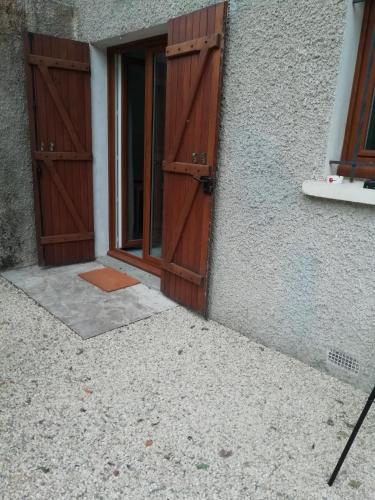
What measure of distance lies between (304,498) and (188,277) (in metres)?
1.88

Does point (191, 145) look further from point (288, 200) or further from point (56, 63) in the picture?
point (56, 63)

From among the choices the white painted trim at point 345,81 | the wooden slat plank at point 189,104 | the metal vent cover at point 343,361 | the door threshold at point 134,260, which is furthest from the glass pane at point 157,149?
the metal vent cover at point 343,361

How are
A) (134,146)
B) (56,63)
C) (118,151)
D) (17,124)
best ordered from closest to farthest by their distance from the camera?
(56,63) → (17,124) → (118,151) → (134,146)

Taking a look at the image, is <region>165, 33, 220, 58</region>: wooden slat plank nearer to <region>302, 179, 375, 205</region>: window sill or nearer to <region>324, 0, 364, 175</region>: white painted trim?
<region>324, 0, 364, 175</region>: white painted trim

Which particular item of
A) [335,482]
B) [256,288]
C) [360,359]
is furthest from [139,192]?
[335,482]

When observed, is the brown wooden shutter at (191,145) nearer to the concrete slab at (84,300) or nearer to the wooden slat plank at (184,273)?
the wooden slat plank at (184,273)

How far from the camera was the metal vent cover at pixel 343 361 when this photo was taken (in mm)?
2381

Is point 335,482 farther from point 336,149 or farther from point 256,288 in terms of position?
point 336,149

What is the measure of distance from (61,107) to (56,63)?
0.42 meters

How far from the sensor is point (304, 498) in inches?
64.5

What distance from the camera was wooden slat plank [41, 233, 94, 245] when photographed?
410cm

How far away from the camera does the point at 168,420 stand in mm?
2064

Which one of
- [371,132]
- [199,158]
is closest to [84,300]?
[199,158]

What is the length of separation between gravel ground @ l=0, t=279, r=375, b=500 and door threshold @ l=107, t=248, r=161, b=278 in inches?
49.4
